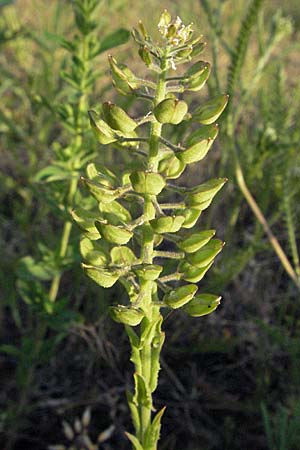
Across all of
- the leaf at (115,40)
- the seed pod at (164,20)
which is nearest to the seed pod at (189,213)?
the seed pod at (164,20)

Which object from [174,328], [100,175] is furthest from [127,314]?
[174,328]

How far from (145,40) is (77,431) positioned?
1.45 m

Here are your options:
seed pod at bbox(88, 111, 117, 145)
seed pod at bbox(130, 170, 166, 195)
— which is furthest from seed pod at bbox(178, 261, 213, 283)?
seed pod at bbox(88, 111, 117, 145)

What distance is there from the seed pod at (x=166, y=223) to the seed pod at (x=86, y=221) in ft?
0.52

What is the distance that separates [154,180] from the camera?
3.67ft

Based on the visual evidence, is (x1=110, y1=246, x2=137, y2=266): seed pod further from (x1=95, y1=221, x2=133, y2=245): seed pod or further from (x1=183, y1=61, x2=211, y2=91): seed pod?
(x1=183, y1=61, x2=211, y2=91): seed pod

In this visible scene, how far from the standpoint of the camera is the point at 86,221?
4.17 feet

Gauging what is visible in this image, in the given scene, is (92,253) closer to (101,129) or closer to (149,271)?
(149,271)

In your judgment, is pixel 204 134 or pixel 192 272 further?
pixel 192 272

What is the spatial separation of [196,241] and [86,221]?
0.25 metres

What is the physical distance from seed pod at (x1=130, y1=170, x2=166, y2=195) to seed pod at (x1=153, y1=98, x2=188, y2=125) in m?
0.11

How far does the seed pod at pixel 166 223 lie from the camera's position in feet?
3.78

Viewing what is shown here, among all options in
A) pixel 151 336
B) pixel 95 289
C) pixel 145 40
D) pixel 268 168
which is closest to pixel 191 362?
pixel 95 289

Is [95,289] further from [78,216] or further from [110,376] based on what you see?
[78,216]
